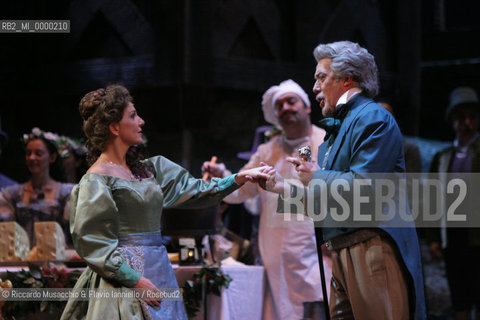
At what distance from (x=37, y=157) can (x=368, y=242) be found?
3.39 meters

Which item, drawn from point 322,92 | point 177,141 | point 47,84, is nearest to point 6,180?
point 47,84

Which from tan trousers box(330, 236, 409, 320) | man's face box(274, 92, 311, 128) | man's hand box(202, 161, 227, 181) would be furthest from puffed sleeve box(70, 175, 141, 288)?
man's face box(274, 92, 311, 128)

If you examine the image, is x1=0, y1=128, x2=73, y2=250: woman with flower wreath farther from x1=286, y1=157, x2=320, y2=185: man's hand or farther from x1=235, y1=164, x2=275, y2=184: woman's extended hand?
x1=286, y1=157, x2=320, y2=185: man's hand

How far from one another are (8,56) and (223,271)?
11.9 ft

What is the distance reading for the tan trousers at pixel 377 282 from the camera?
291 centimetres

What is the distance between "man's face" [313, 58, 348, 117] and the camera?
323cm

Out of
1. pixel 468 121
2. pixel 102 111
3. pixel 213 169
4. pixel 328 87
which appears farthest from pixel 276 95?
pixel 102 111

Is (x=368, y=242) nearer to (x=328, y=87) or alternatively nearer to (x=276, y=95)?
(x=328, y=87)

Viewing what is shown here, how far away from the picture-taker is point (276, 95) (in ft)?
16.9

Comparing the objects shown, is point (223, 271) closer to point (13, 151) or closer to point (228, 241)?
point (228, 241)

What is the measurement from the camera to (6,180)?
241 inches

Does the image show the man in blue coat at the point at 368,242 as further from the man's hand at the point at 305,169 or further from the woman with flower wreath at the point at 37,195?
the woman with flower wreath at the point at 37,195

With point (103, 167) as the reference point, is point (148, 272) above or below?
below

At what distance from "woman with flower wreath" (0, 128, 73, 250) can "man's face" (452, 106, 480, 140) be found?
3.37 metres
